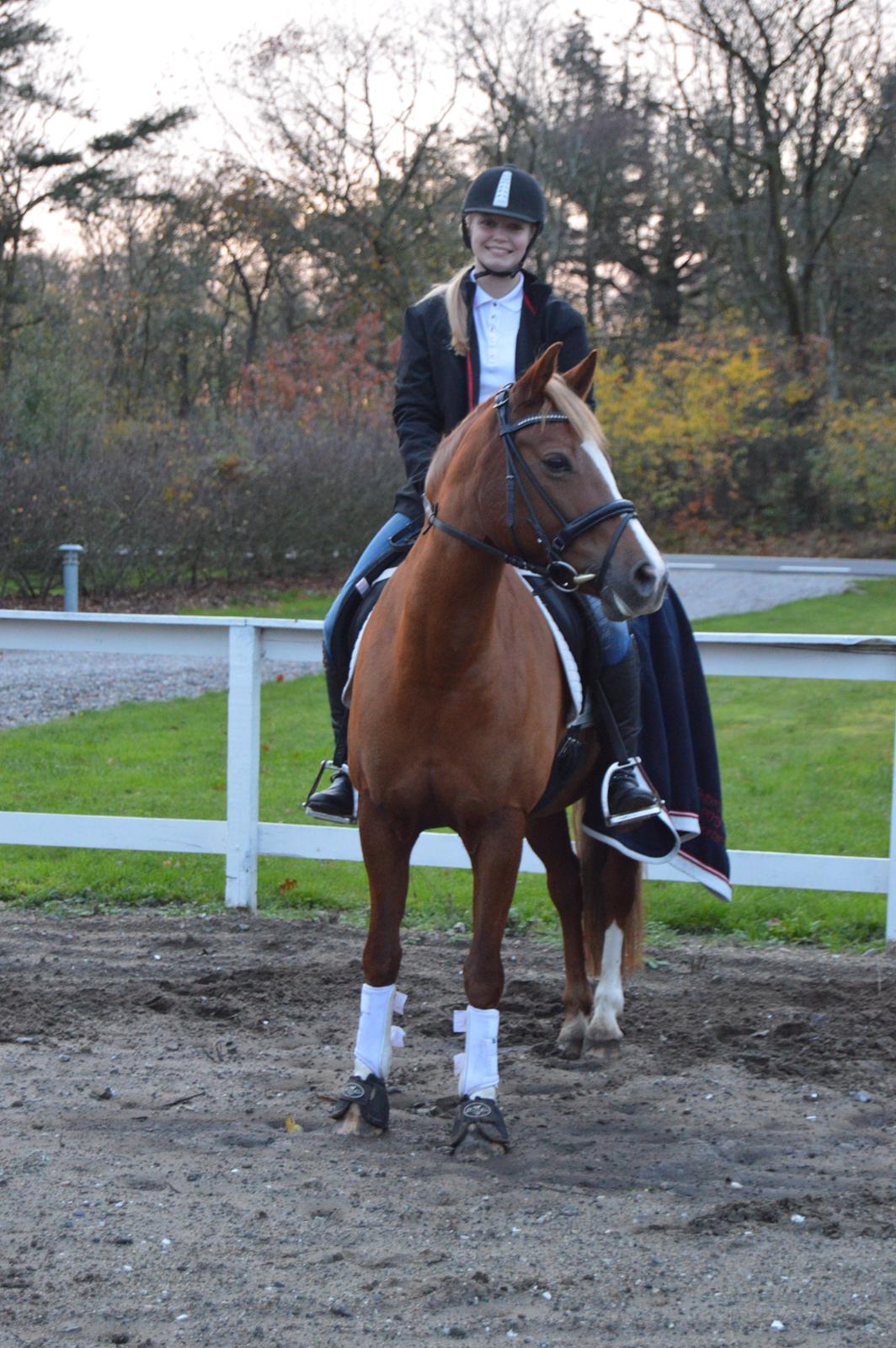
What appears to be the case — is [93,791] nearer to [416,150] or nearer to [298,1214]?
[298,1214]

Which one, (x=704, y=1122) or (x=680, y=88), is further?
(x=680, y=88)

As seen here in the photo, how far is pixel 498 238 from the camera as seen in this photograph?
4359 millimetres

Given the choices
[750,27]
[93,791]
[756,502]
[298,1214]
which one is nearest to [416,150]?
[750,27]

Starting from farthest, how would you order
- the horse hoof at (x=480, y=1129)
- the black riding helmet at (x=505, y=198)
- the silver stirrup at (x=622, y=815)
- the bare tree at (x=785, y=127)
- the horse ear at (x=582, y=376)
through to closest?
the bare tree at (x=785, y=127), the silver stirrup at (x=622, y=815), the black riding helmet at (x=505, y=198), the horse hoof at (x=480, y=1129), the horse ear at (x=582, y=376)

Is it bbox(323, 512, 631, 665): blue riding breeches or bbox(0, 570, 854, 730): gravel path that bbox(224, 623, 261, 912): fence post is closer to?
bbox(323, 512, 631, 665): blue riding breeches

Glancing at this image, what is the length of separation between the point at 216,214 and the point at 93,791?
27063 mm

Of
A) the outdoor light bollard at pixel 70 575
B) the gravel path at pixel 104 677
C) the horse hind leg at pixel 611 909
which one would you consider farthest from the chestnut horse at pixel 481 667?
the outdoor light bollard at pixel 70 575

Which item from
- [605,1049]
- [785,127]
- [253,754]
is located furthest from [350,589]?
[785,127]

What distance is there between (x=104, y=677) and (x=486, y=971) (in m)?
11.2

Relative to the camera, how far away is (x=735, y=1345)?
2.74 meters

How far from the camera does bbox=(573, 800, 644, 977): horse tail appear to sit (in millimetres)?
5086

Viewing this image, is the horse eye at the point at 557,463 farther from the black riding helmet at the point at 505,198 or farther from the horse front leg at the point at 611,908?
the horse front leg at the point at 611,908

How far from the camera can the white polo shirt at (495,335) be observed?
4.39 m

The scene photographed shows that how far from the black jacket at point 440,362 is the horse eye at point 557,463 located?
96 centimetres
